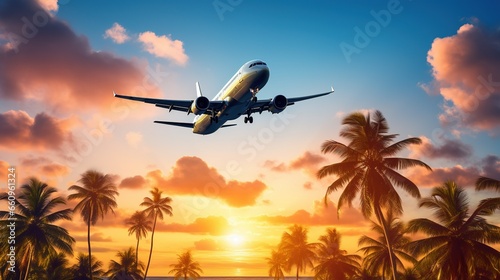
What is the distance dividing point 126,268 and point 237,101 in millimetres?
47029

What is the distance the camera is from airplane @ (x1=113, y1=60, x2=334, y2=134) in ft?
130

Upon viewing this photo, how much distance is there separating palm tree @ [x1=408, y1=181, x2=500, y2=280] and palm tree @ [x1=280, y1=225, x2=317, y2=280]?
4218 centimetres

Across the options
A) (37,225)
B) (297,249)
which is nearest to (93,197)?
(37,225)

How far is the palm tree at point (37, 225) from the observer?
40.5 metres

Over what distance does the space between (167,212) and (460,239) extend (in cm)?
5685

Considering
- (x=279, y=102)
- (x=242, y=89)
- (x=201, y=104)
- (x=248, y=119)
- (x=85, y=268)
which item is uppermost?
(x=279, y=102)

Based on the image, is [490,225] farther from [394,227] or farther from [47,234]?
[47,234]

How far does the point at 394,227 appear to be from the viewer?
49.1m

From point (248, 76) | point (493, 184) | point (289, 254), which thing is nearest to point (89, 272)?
point (289, 254)

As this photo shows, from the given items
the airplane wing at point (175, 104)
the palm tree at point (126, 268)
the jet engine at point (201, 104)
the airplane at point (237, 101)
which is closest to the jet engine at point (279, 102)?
the airplane at point (237, 101)

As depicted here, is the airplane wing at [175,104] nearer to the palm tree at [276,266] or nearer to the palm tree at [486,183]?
the palm tree at [486,183]

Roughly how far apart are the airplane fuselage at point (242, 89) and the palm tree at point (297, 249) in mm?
33826

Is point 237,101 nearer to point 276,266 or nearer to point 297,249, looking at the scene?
point 297,249

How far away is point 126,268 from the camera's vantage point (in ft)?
240
